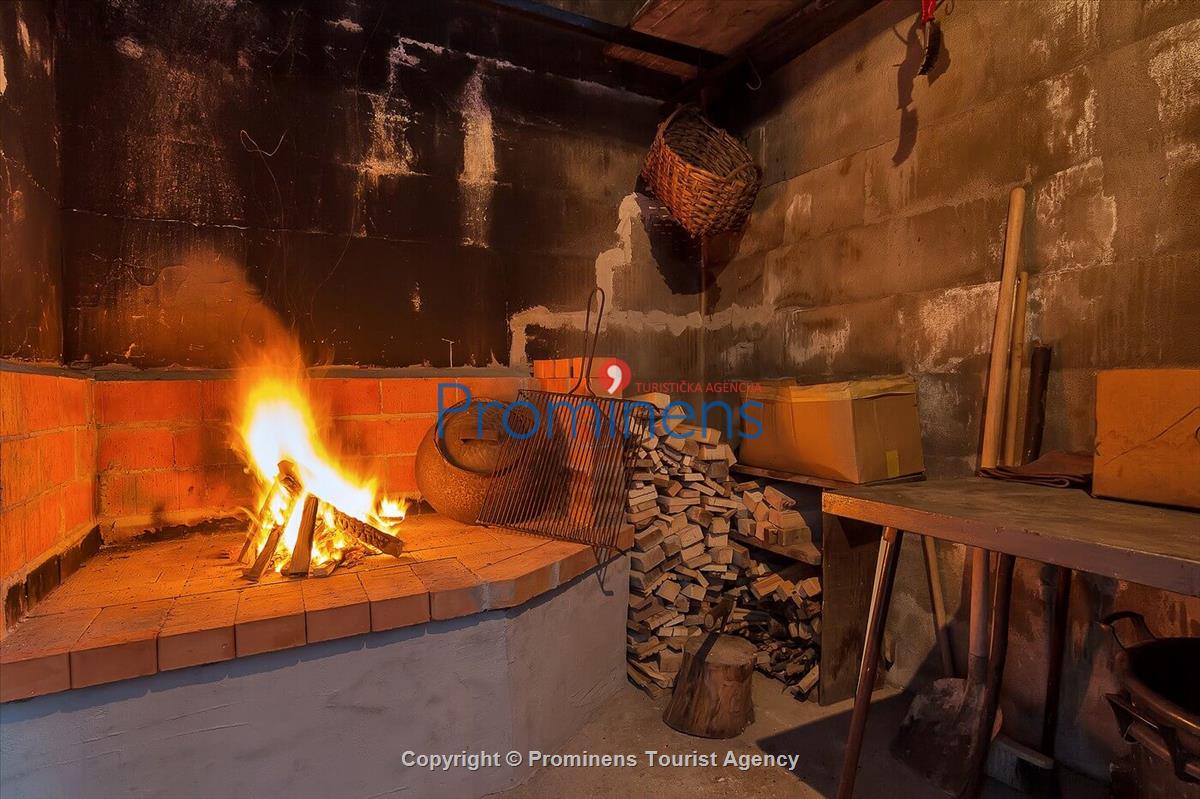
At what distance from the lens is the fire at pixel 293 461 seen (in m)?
2.48

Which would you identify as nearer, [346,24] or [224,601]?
[224,601]

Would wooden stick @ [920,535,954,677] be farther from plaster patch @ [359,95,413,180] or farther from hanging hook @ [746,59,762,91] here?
plaster patch @ [359,95,413,180]

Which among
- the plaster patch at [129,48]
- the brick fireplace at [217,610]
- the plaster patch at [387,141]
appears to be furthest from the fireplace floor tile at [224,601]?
the plaster patch at [129,48]

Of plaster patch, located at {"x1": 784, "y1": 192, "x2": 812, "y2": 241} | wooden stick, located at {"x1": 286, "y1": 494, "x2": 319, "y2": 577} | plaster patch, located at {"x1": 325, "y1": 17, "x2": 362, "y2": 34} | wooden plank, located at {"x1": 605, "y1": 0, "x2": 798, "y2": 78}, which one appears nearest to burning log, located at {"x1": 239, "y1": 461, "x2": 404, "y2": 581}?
wooden stick, located at {"x1": 286, "y1": 494, "x2": 319, "y2": 577}

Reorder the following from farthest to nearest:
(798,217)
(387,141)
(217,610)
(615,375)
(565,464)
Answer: (615,375) → (798,217) → (387,141) → (565,464) → (217,610)

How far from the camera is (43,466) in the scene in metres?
1.90

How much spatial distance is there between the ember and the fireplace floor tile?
92 mm

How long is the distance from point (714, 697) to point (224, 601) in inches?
68.1

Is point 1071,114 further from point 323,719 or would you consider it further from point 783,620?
point 323,719

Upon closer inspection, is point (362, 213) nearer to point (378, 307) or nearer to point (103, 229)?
point (378, 307)

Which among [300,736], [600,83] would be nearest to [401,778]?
[300,736]

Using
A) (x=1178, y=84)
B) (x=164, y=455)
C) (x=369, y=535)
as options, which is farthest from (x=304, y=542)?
(x=1178, y=84)

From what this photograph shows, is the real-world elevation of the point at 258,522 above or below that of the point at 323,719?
above

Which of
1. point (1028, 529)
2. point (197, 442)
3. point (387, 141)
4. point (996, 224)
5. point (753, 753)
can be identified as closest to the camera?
point (1028, 529)
